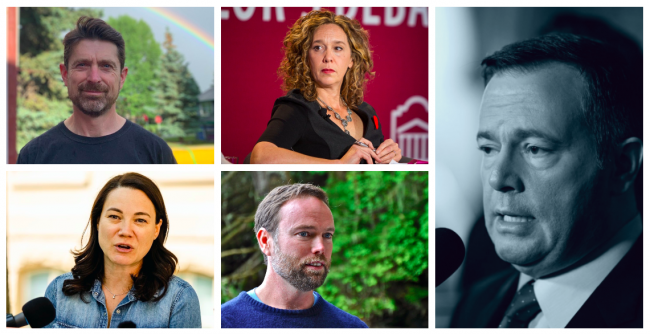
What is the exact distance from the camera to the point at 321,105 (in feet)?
10.7

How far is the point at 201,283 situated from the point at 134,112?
1.00 metres

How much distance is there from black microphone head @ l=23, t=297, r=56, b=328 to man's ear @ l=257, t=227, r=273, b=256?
1.18m

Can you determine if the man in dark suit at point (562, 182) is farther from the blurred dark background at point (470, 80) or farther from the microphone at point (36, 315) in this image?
the microphone at point (36, 315)

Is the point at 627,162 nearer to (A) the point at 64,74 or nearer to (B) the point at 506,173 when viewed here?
(B) the point at 506,173

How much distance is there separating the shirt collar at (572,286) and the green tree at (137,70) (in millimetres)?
2326

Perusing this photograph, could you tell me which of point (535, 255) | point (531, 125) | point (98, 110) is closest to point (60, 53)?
point (98, 110)

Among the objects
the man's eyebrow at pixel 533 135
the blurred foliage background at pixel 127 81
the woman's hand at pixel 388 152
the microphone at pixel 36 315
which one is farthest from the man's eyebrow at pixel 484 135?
the microphone at pixel 36 315

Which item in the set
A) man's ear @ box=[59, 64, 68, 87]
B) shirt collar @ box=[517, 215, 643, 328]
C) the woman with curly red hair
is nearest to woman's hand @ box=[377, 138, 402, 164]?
the woman with curly red hair

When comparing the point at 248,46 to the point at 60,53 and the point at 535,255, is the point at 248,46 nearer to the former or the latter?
the point at 60,53

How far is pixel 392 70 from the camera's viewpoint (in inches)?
140

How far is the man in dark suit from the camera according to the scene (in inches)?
132

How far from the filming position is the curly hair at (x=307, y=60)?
3242mm

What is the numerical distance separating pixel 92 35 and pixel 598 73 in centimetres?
276

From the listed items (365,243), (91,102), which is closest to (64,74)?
(91,102)
